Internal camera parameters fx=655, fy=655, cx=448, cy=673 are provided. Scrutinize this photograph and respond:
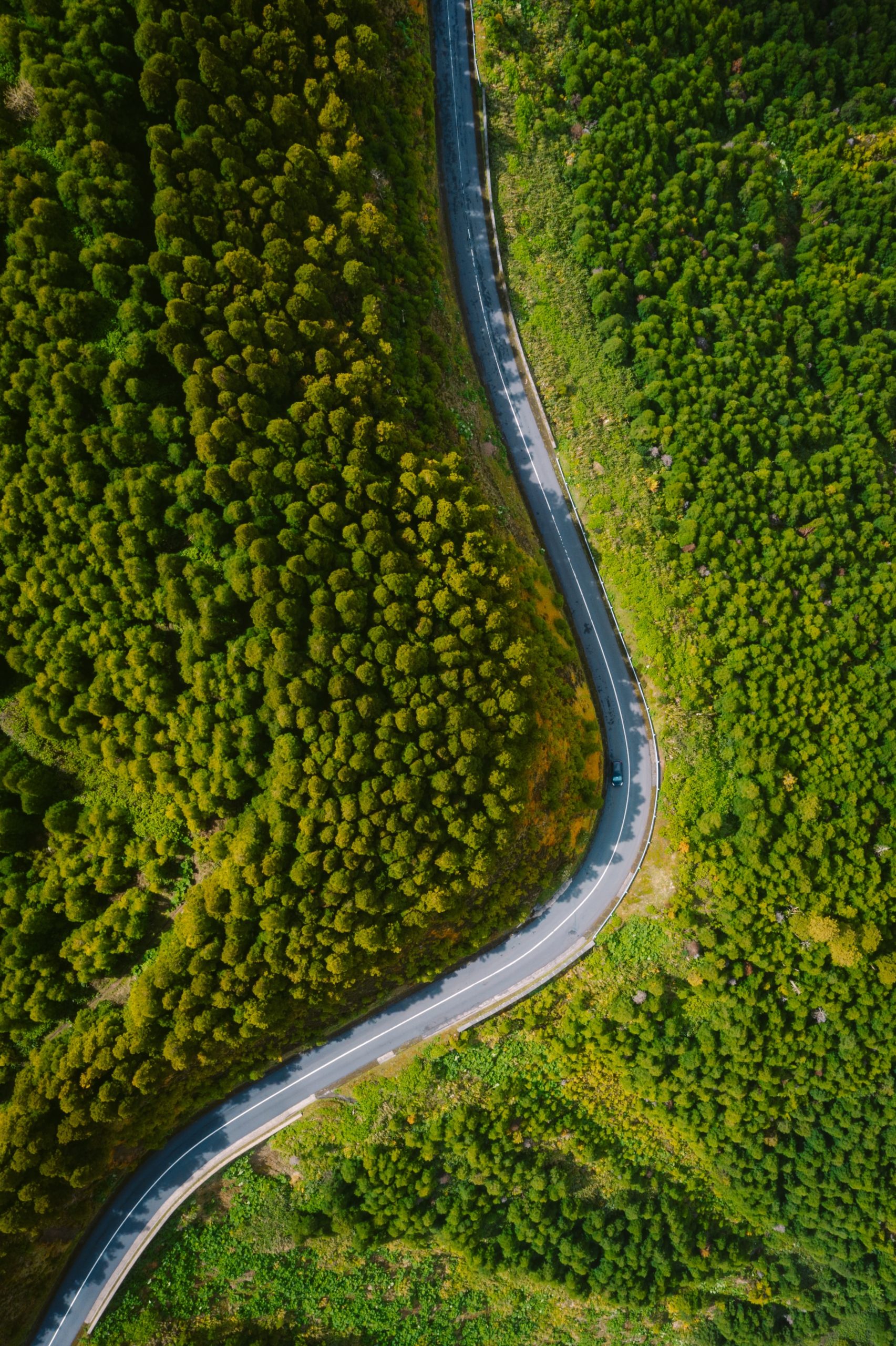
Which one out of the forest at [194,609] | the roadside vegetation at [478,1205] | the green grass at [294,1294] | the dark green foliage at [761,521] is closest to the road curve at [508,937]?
the roadside vegetation at [478,1205]

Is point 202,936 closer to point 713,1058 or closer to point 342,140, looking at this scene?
point 713,1058

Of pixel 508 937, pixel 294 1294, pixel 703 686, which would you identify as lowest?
pixel 294 1294

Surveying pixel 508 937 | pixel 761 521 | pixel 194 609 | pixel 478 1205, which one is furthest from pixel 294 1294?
pixel 761 521

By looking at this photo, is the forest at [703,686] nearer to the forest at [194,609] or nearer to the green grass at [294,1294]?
the green grass at [294,1294]

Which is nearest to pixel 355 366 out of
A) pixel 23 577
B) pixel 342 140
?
pixel 342 140

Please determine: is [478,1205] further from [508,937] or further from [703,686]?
[703,686]

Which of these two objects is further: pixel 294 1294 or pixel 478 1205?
pixel 478 1205

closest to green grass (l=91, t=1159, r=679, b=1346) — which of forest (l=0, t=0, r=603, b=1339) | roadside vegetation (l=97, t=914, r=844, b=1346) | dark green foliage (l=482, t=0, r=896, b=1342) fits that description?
roadside vegetation (l=97, t=914, r=844, b=1346)

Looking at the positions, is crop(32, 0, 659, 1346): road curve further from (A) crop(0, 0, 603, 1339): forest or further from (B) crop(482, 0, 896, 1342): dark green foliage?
(A) crop(0, 0, 603, 1339): forest
